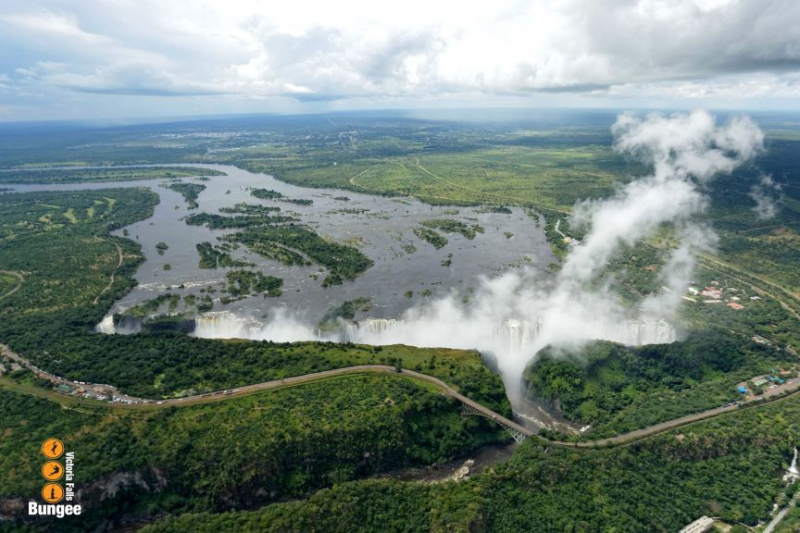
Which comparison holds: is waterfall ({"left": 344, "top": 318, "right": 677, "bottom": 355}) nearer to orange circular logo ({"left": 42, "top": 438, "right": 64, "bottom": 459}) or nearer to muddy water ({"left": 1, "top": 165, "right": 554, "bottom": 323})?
muddy water ({"left": 1, "top": 165, "right": 554, "bottom": 323})

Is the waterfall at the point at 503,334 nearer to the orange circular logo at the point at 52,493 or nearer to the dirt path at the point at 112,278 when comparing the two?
the orange circular logo at the point at 52,493

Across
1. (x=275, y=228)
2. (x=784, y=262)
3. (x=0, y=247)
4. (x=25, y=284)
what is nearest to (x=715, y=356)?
(x=784, y=262)

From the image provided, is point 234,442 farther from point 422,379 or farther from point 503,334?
point 503,334

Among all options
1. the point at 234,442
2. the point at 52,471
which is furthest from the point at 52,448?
the point at 234,442

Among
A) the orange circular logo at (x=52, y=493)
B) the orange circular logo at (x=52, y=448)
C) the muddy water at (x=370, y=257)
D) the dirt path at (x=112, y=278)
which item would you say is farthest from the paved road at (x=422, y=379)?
the muddy water at (x=370, y=257)

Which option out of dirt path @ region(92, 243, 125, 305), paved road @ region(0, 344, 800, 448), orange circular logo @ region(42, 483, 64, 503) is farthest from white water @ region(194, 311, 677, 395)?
orange circular logo @ region(42, 483, 64, 503)
